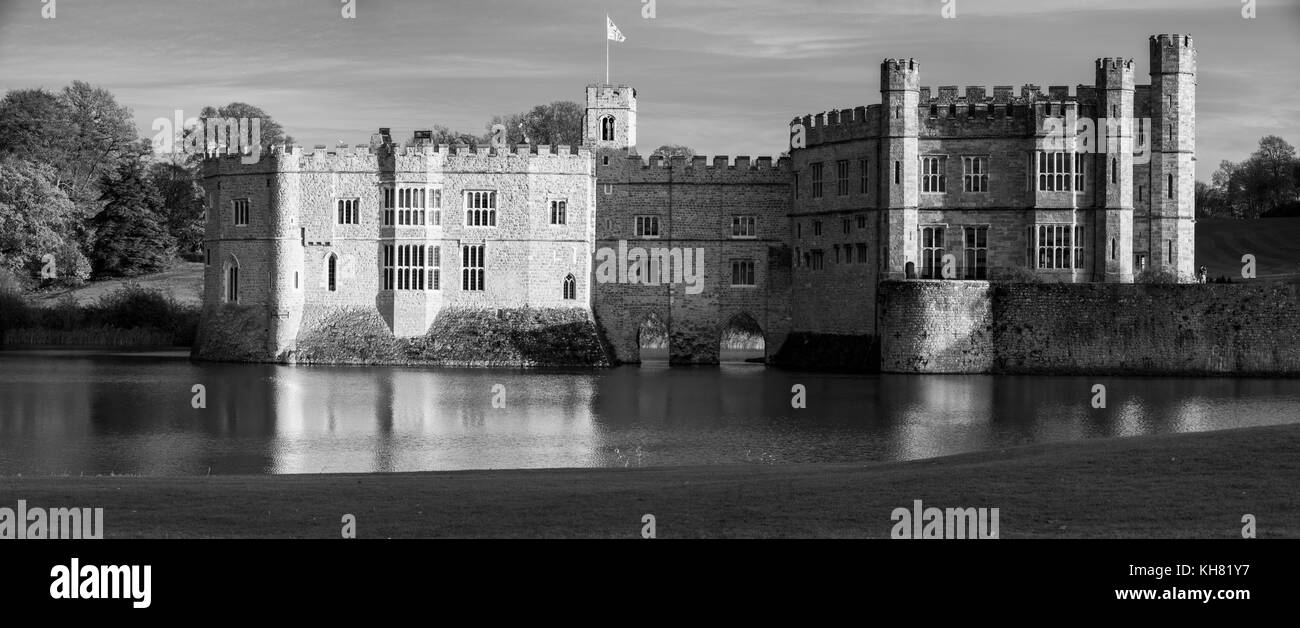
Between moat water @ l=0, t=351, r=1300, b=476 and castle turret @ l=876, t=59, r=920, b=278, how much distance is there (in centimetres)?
561

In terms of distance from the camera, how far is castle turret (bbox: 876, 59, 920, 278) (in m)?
59.9

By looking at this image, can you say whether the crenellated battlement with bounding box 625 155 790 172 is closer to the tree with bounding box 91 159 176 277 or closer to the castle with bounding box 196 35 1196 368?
the castle with bounding box 196 35 1196 368

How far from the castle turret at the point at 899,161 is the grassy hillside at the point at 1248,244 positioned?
31.1m

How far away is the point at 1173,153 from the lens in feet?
200

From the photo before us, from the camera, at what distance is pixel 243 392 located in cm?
4934

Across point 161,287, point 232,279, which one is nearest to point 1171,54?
point 232,279

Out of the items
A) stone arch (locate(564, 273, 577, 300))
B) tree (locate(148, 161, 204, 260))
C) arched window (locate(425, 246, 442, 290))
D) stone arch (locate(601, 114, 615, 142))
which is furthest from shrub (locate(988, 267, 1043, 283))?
tree (locate(148, 161, 204, 260))

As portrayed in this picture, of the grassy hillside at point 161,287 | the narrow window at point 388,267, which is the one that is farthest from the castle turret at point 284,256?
the grassy hillside at point 161,287

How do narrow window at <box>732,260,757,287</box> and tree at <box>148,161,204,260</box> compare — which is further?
tree at <box>148,161,204,260</box>

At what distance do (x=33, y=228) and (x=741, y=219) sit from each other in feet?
130

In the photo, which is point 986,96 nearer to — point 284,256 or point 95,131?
point 284,256

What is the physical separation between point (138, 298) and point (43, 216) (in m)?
8.71
